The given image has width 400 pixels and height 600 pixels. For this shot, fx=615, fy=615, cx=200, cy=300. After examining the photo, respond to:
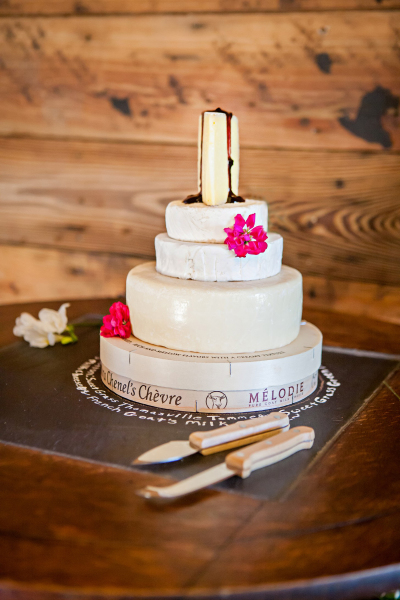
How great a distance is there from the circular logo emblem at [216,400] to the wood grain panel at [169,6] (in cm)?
120

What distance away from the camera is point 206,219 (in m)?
1.02

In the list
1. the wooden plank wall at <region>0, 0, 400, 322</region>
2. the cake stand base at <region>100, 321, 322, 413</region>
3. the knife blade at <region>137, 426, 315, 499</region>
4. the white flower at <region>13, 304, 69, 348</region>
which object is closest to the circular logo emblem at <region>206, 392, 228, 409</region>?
the cake stand base at <region>100, 321, 322, 413</region>

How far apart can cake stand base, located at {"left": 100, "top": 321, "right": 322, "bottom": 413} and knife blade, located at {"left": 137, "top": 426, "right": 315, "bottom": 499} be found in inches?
5.3

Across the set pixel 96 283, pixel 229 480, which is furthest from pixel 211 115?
pixel 96 283

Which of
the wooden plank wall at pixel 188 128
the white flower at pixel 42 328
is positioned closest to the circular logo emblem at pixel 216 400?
the white flower at pixel 42 328

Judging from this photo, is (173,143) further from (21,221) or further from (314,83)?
(21,221)

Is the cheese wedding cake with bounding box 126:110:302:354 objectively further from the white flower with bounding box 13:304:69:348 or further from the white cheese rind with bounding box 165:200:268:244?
the white flower with bounding box 13:304:69:348

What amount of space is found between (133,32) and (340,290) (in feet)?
3.29

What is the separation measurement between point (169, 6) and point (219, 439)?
4.77ft

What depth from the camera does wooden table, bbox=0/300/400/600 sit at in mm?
553

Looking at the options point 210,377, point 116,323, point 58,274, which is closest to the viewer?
point 210,377

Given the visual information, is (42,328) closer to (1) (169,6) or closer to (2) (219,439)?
(2) (219,439)

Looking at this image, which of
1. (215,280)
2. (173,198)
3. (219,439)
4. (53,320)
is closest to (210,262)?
(215,280)

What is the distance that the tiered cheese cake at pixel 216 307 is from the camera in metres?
0.97
